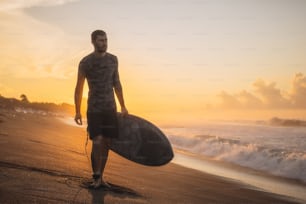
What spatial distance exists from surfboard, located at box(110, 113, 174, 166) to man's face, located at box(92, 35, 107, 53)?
3.78 ft

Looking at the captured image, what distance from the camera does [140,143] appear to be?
220 inches

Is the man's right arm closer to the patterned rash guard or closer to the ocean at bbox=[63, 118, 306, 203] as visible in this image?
the patterned rash guard

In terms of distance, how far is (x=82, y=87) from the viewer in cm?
475

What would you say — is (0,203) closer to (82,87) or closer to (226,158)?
(82,87)

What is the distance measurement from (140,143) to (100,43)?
5.73 ft

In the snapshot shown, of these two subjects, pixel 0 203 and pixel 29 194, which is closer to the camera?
pixel 0 203

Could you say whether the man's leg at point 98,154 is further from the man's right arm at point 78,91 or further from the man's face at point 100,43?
the man's face at point 100,43

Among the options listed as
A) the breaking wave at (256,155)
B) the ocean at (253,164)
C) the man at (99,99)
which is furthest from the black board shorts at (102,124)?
the breaking wave at (256,155)

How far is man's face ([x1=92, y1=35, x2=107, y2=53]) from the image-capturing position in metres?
4.54

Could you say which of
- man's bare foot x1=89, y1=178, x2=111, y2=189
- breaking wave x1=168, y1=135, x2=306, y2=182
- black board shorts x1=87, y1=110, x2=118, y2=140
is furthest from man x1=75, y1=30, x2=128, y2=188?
breaking wave x1=168, y1=135, x2=306, y2=182

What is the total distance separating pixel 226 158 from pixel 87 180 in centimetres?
1013

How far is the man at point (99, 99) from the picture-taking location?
4.64m

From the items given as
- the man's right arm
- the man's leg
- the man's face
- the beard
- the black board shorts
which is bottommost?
the man's leg

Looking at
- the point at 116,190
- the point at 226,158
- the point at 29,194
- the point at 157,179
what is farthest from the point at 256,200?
the point at 226,158
